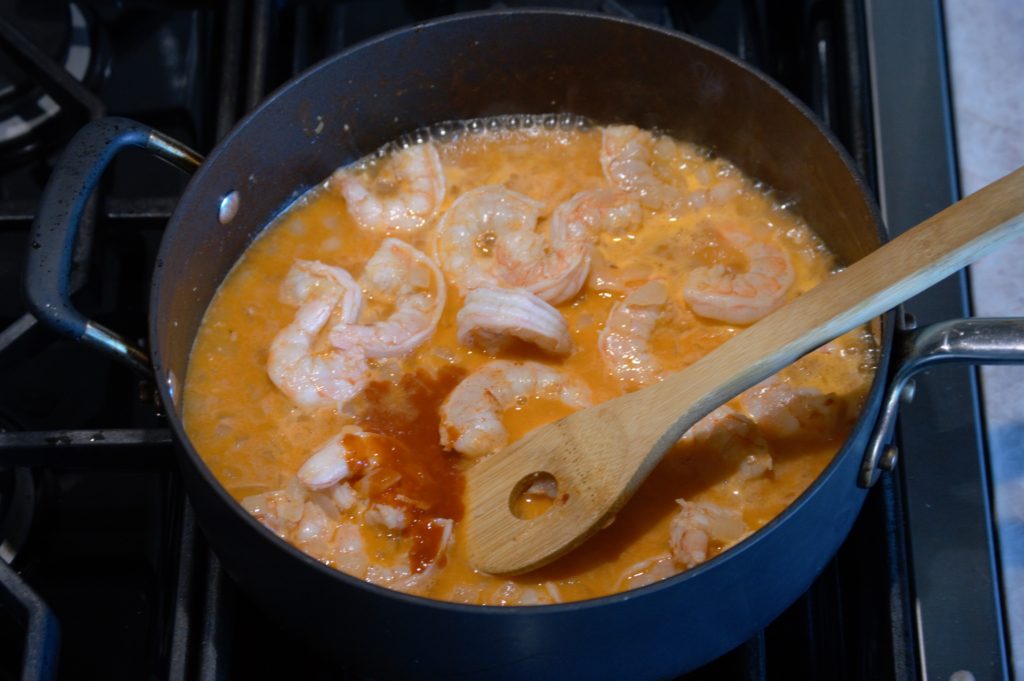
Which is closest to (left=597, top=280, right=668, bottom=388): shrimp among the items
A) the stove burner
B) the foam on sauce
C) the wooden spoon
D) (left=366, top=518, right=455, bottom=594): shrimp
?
the foam on sauce

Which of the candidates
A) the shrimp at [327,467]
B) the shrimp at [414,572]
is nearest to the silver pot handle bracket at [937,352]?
the shrimp at [414,572]

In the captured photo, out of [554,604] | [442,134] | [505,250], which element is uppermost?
[442,134]

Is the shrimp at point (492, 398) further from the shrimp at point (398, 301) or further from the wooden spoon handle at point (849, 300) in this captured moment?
the wooden spoon handle at point (849, 300)

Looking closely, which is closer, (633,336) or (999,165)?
(633,336)

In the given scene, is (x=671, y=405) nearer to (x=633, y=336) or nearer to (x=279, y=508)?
(x=633, y=336)

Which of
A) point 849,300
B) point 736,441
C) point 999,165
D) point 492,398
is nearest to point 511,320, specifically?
point 492,398

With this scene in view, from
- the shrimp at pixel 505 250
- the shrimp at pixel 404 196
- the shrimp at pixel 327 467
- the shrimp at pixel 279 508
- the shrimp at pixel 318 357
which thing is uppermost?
the shrimp at pixel 404 196

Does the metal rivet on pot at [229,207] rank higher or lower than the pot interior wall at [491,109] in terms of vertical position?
lower
